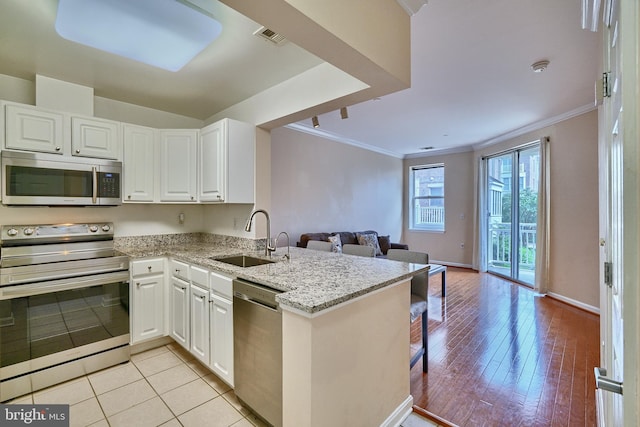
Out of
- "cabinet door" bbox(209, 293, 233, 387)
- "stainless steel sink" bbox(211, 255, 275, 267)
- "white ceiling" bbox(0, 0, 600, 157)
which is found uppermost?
"white ceiling" bbox(0, 0, 600, 157)

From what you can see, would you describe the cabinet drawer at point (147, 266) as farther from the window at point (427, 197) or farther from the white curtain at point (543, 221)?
the window at point (427, 197)

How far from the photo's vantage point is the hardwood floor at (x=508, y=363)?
196 cm

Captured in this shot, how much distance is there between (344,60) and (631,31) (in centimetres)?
122

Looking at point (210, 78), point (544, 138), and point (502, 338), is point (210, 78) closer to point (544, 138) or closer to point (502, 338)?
point (502, 338)

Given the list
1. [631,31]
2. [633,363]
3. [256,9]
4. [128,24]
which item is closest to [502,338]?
[633,363]

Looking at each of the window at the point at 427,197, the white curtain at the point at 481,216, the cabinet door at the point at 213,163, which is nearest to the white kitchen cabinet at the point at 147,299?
the cabinet door at the point at 213,163

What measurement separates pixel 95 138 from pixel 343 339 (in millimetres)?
2776

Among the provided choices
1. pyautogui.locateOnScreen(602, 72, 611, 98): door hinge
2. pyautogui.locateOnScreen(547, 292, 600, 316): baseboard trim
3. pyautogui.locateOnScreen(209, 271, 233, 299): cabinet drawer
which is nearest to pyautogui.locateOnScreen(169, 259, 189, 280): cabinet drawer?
pyautogui.locateOnScreen(209, 271, 233, 299): cabinet drawer

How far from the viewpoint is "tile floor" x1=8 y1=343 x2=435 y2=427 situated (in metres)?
1.84

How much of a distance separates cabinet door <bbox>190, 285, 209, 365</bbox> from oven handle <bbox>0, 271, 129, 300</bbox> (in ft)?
2.18

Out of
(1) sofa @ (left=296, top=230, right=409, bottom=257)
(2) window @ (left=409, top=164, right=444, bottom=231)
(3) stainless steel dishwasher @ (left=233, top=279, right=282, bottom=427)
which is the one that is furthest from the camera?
(2) window @ (left=409, top=164, right=444, bottom=231)

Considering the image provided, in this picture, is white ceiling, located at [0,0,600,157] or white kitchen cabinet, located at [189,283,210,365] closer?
white ceiling, located at [0,0,600,157]

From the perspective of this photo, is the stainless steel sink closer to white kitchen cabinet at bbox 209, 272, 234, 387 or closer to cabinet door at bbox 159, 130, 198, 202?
white kitchen cabinet at bbox 209, 272, 234, 387

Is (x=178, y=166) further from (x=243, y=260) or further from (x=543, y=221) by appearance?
(x=543, y=221)
